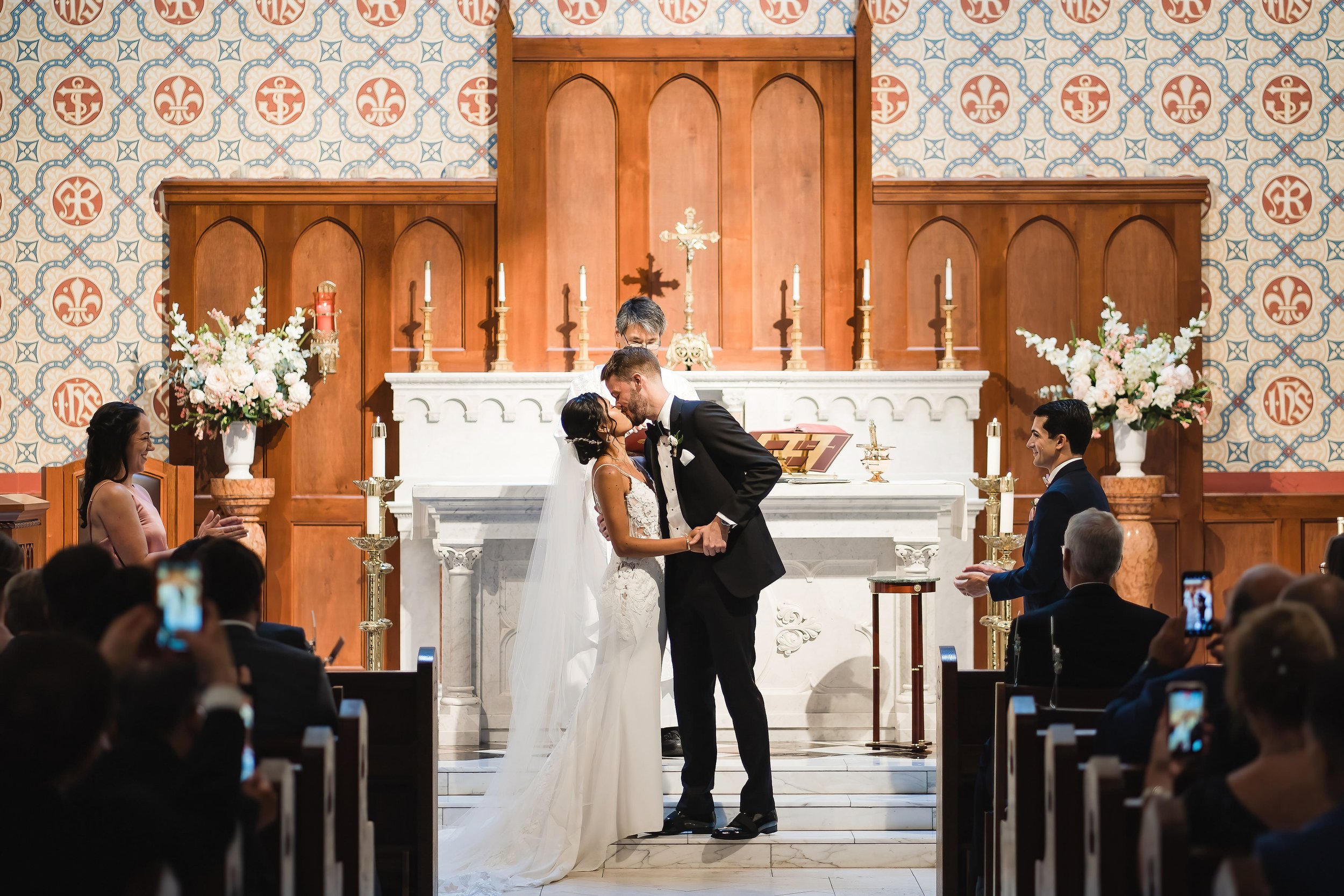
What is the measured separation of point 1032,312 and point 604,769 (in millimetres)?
4121

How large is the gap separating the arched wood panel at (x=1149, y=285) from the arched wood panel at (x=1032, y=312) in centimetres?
19

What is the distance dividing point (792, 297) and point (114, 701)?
18.8 feet

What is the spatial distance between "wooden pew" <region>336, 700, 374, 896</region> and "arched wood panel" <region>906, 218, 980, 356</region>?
522 cm

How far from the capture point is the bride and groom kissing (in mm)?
4391

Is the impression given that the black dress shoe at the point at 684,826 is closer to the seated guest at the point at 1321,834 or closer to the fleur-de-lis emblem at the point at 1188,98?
the seated guest at the point at 1321,834

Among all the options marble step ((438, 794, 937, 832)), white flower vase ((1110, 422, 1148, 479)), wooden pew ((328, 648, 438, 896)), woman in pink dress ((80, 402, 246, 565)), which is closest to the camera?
wooden pew ((328, 648, 438, 896))

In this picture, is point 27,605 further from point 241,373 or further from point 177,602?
point 241,373

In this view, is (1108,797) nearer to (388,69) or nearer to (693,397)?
(693,397)

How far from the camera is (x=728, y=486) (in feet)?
14.7

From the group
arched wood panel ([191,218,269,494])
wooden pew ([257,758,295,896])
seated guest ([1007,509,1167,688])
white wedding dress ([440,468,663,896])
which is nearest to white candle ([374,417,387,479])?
arched wood panel ([191,218,269,494])

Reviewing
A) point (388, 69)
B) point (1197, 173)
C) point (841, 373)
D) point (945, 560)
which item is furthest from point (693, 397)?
point (1197, 173)

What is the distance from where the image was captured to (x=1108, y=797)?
2.14 meters

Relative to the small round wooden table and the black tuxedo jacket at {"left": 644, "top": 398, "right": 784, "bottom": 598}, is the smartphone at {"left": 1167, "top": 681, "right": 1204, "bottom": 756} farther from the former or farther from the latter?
the small round wooden table

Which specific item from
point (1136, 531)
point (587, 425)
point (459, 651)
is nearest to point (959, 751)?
point (587, 425)
